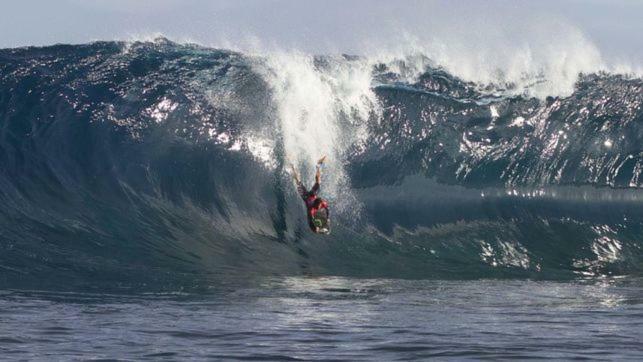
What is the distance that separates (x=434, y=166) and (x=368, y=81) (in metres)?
2.22

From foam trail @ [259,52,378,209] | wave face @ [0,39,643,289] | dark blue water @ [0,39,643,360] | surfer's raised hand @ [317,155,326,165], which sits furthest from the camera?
foam trail @ [259,52,378,209]

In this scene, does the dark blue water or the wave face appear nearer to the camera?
the dark blue water

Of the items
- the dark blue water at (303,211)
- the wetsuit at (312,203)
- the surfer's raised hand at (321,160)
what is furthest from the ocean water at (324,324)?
the surfer's raised hand at (321,160)

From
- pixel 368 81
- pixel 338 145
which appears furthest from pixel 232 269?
pixel 368 81

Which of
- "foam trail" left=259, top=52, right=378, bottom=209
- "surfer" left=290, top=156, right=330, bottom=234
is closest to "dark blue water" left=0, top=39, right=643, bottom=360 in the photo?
"foam trail" left=259, top=52, right=378, bottom=209

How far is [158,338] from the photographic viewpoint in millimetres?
9633

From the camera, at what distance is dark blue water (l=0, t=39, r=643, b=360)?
10.4m

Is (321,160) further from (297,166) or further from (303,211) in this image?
(297,166)

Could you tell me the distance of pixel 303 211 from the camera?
58.1 ft

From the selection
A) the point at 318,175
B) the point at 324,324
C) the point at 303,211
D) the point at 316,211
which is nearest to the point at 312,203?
the point at 316,211

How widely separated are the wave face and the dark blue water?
0.14 ft

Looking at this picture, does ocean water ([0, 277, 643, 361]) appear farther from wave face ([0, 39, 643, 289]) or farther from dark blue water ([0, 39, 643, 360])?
wave face ([0, 39, 643, 289])

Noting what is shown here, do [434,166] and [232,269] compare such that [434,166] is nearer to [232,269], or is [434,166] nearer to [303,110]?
[303,110]

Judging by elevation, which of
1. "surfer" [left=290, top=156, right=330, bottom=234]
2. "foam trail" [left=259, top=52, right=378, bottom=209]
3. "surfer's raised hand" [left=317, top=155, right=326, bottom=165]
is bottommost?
"surfer" [left=290, top=156, right=330, bottom=234]
